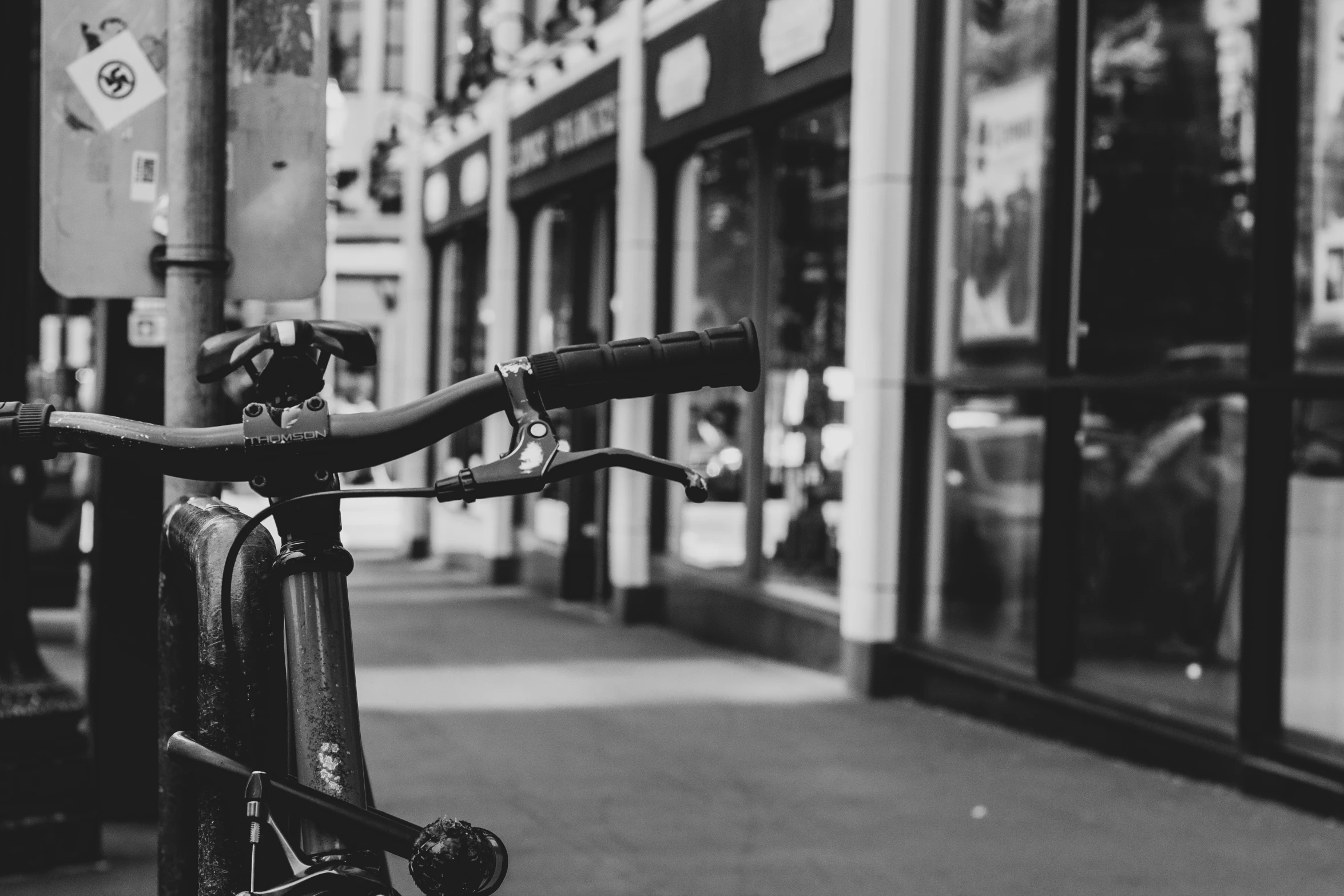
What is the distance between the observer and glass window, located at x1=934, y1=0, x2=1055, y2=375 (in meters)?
8.76

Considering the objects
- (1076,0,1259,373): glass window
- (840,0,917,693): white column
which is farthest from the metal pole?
(1076,0,1259,373): glass window

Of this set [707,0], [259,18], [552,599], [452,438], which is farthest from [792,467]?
[452,438]

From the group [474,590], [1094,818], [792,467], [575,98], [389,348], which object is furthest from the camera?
[389,348]

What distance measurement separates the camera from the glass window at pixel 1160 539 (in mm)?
8406

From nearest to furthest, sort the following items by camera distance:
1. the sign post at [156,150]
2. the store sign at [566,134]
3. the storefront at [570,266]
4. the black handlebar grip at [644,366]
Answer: the black handlebar grip at [644,366]
the sign post at [156,150]
the store sign at [566,134]
the storefront at [570,266]

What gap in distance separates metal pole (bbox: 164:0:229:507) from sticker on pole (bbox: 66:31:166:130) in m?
0.60

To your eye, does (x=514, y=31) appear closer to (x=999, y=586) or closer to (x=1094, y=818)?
(x=999, y=586)

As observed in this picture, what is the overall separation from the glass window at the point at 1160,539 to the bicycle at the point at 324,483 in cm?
616

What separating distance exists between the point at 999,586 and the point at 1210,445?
128cm

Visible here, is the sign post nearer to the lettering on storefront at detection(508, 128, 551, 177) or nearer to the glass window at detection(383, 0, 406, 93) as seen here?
the lettering on storefront at detection(508, 128, 551, 177)

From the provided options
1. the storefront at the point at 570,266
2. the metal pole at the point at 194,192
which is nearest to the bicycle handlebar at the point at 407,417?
the metal pole at the point at 194,192

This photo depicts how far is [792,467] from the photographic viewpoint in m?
11.0

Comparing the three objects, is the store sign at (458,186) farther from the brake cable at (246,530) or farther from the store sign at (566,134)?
the brake cable at (246,530)

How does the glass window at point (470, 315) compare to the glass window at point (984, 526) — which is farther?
the glass window at point (470, 315)
